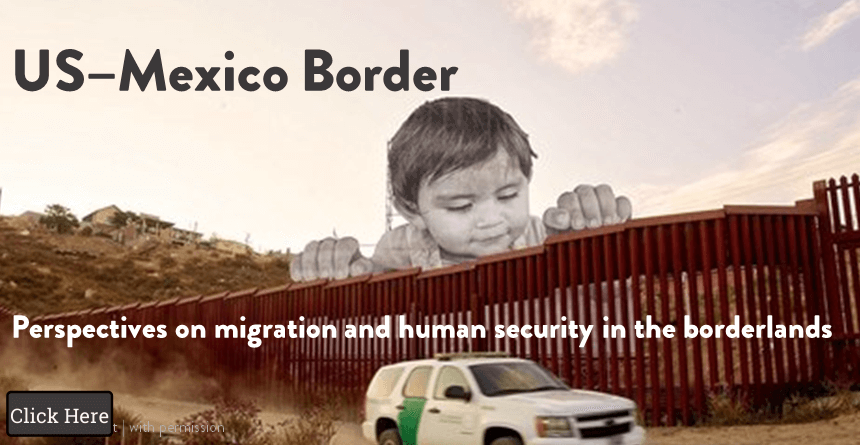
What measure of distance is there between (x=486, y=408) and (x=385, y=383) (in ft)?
8.45

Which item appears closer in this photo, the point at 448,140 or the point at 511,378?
the point at 511,378

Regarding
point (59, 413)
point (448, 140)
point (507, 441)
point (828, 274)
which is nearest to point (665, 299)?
point (828, 274)

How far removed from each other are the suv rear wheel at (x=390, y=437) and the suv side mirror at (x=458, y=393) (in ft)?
5.14

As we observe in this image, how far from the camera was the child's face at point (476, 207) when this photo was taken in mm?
39000

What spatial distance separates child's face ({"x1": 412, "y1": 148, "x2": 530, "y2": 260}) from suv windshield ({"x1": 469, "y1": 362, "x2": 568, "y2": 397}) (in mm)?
29052

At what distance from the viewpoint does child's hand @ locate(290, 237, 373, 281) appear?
43.0 metres

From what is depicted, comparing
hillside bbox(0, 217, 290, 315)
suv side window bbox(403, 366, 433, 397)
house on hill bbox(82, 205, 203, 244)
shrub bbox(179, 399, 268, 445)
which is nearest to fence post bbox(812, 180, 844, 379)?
suv side window bbox(403, 366, 433, 397)

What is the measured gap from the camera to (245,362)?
2405 centimetres

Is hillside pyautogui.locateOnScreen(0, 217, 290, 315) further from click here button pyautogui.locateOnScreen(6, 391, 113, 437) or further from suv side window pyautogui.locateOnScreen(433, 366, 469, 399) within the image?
suv side window pyautogui.locateOnScreen(433, 366, 469, 399)

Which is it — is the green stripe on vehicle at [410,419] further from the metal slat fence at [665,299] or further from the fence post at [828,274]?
the fence post at [828,274]

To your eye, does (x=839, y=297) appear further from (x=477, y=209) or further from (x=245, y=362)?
(x=477, y=209)

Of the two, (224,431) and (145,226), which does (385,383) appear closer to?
(224,431)

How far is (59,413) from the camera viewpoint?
37.6ft

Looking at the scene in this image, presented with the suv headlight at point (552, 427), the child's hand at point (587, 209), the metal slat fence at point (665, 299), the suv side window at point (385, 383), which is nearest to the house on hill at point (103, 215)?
the child's hand at point (587, 209)
